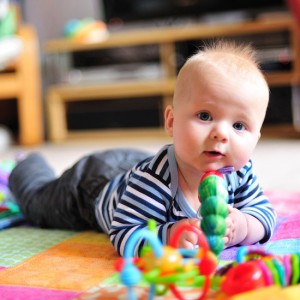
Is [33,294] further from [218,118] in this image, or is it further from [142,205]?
[218,118]

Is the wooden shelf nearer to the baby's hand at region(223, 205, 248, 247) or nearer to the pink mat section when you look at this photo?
the baby's hand at region(223, 205, 248, 247)

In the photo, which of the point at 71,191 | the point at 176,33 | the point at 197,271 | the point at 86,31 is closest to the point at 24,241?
the point at 71,191

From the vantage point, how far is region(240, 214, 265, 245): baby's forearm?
3.06 ft

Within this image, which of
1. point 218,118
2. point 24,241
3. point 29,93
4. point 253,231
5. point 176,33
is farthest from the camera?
point 29,93

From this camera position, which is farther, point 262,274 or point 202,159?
point 202,159

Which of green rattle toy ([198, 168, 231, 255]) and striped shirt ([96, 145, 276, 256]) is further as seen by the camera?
striped shirt ([96, 145, 276, 256])

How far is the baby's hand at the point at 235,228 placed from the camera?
880 millimetres

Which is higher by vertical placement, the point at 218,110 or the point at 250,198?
the point at 218,110

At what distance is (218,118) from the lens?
0.84 m

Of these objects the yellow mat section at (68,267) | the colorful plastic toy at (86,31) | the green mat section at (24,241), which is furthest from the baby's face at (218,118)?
the colorful plastic toy at (86,31)

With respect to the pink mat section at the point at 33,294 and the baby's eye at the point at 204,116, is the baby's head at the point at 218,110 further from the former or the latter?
the pink mat section at the point at 33,294

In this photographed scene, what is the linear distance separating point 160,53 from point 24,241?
7.41ft

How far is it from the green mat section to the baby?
0.10 m

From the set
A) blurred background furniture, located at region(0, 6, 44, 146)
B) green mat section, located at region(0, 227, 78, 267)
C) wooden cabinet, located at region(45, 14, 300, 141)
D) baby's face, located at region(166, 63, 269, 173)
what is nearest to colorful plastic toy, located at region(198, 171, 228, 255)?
baby's face, located at region(166, 63, 269, 173)
